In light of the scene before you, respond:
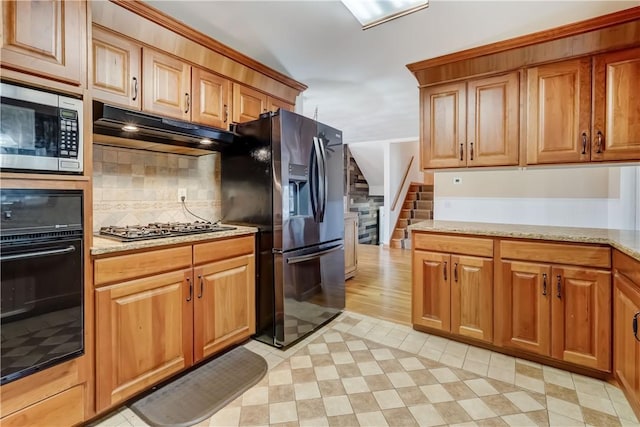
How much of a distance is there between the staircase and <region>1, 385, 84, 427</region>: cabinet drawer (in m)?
5.94

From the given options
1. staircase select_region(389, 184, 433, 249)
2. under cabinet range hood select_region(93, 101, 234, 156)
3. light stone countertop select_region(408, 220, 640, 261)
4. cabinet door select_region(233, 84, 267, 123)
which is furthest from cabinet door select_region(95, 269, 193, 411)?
staircase select_region(389, 184, 433, 249)

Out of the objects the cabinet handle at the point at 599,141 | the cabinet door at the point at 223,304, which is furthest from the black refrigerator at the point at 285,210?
the cabinet handle at the point at 599,141

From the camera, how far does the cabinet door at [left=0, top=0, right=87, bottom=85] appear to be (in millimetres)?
1250

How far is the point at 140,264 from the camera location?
5.45 ft

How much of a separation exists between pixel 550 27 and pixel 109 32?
2.94 meters

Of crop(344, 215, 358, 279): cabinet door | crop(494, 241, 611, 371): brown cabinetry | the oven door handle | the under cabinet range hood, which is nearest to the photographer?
the oven door handle

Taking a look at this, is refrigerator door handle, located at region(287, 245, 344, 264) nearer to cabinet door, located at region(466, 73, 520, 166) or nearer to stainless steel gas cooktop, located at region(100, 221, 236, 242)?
stainless steel gas cooktop, located at region(100, 221, 236, 242)

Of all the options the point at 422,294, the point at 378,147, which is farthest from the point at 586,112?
the point at 378,147

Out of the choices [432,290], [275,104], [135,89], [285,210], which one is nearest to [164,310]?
[285,210]

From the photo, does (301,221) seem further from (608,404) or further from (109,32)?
(608,404)

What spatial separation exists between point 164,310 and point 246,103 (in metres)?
1.77

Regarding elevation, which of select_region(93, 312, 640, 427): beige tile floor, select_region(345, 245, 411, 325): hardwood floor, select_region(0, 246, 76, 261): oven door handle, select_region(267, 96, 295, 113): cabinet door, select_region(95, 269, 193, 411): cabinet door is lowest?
select_region(93, 312, 640, 427): beige tile floor

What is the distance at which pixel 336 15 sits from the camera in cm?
212

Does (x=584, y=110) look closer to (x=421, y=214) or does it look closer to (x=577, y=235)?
(x=577, y=235)
